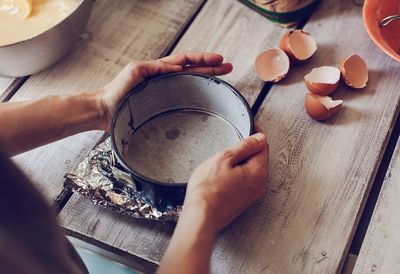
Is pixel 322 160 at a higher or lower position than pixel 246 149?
lower

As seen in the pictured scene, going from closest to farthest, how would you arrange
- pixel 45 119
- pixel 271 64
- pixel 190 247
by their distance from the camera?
pixel 190 247
pixel 45 119
pixel 271 64

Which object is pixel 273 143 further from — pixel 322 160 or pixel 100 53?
pixel 100 53

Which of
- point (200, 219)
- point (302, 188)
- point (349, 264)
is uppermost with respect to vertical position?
point (200, 219)

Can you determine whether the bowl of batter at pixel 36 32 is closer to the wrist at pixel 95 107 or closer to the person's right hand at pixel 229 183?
the wrist at pixel 95 107

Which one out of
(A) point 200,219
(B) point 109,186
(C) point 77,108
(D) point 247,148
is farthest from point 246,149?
(C) point 77,108

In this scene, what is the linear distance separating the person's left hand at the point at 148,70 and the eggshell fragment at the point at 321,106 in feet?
0.53

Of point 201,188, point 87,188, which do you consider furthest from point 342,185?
point 87,188

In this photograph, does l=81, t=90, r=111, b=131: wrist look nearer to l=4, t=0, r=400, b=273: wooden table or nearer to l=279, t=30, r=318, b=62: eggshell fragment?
l=4, t=0, r=400, b=273: wooden table

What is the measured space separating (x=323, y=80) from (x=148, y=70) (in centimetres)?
33

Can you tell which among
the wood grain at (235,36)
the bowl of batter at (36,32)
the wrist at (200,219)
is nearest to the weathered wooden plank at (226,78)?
the wood grain at (235,36)

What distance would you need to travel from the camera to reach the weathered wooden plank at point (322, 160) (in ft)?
3.12

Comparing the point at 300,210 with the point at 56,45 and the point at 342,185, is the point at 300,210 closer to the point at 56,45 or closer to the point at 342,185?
the point at 342,185

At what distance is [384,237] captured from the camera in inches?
37.6

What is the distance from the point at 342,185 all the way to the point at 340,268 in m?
0.14
